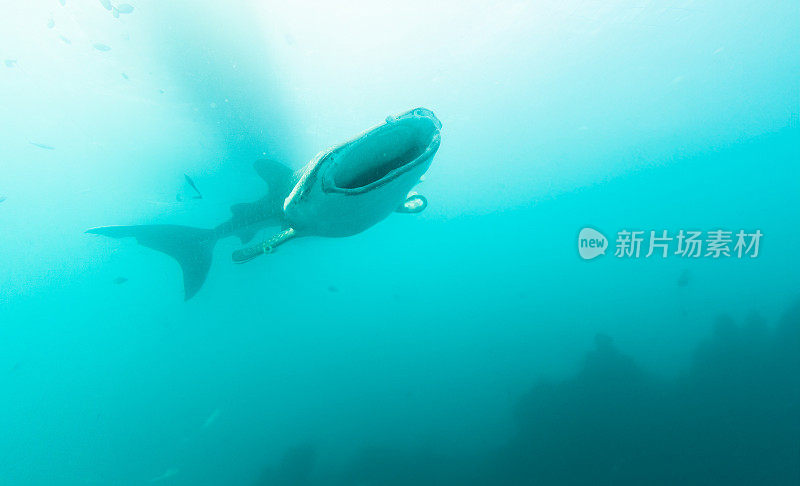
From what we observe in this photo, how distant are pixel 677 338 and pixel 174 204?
24.4 m

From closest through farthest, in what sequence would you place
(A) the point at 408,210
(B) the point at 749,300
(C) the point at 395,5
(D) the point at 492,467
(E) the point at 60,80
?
(A) the point at 408,210
(E) the point at 60,80
(C) the point at 395,5
(D) the point at 492,467
(B) the point at 749,300

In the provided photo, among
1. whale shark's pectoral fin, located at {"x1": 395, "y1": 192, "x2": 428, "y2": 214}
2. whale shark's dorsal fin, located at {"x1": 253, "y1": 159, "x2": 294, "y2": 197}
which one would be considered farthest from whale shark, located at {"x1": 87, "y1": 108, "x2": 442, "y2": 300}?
whale shark's pectoral fin, located at {"x1": 395, "y1": 192, "x2": 428, "y2": 214}

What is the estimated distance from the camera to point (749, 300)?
19.3 meters

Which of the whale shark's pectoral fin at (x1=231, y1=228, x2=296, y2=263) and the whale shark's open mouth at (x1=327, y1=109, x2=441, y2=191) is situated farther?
the whale shark's pectoral fin at (x1=231, y1=228, x2=296, y2=263)

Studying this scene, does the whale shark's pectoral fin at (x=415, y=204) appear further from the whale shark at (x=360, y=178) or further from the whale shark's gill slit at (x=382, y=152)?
the whale shark's gill slit at (x=382, y=152)

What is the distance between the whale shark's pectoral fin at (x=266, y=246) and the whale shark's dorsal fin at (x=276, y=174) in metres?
1.46

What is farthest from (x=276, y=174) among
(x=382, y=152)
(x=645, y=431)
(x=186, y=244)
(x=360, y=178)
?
(x=645, y=431)

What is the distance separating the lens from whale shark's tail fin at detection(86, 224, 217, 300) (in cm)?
770

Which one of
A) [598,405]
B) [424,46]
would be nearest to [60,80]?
[424,46]

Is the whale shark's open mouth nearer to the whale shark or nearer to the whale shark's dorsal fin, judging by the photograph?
the whale shark

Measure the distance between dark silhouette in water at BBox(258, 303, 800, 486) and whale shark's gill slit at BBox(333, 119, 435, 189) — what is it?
47.3 ft

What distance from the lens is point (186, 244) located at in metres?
8.22

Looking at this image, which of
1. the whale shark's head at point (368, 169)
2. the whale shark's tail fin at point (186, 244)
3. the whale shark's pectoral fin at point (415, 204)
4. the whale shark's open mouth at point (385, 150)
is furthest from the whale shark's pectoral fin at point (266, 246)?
the whale shark's tail fin at point (186, 244)

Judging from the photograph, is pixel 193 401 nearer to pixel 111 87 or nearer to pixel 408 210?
pixel 111 87
